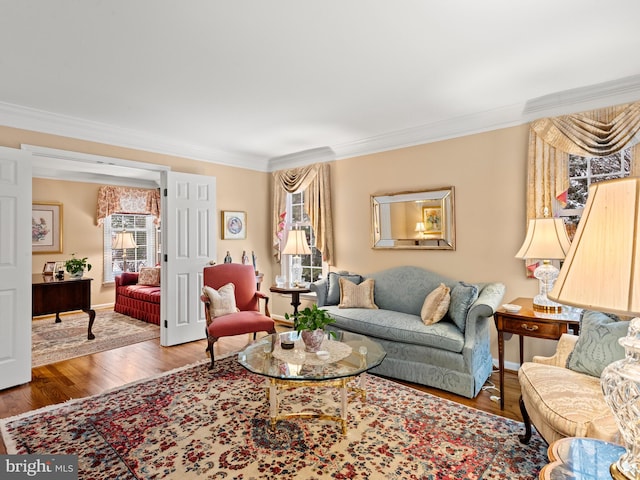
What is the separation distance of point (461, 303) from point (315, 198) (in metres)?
2.56

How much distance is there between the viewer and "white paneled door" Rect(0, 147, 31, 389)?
10.6 feet

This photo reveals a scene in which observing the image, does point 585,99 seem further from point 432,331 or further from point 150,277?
point 150,277

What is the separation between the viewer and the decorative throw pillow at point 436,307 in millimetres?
3320

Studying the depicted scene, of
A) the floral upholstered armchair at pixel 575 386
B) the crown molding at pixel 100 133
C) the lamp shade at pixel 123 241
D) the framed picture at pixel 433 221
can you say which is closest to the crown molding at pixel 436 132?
the framed picture at pixel 433 221

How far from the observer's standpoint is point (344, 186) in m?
4.87

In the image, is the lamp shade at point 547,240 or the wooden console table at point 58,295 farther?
the wooden console table at point 58,295

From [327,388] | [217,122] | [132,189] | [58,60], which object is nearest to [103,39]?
[58,60]

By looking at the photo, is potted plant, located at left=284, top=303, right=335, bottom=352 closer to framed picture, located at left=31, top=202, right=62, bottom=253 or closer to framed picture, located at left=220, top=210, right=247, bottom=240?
framed picture, located at left=220, top=210, right=247, bottom=240

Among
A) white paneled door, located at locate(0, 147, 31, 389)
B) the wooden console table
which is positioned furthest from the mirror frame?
the wooden console table

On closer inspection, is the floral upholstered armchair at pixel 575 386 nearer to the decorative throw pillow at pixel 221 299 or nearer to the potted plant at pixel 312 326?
the potted plant at pixel 312 326

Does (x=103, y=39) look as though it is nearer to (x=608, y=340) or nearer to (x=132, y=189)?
(x=608, y=340)

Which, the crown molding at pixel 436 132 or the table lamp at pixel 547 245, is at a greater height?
the crown molding at pixel 436 132

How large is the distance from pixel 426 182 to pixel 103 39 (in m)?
3.26

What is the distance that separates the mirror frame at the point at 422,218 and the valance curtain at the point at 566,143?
0.80m
